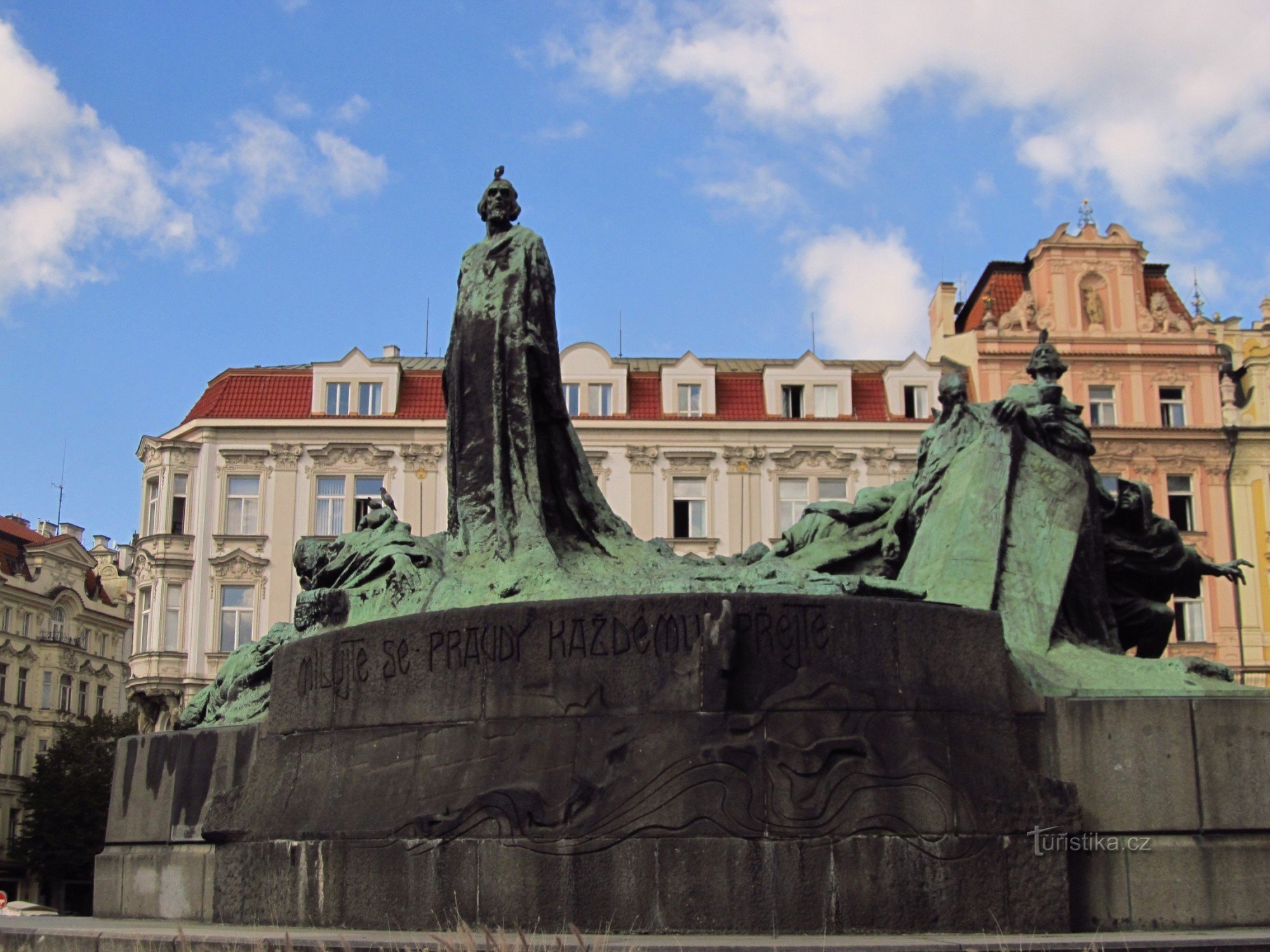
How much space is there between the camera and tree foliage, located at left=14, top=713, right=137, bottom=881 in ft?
150

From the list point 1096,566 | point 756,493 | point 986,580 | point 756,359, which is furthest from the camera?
point 756,359

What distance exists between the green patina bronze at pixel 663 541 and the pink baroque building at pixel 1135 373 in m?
29.5

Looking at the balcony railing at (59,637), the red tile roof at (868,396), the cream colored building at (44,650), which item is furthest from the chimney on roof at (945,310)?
the balcony railing at (59,637)

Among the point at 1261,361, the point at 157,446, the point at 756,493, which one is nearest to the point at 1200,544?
the point at 1261,361

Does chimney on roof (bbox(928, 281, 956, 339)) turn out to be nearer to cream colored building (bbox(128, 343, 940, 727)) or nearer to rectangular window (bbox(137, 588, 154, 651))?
cream colored building (bbox(128, 343, 940, 727))

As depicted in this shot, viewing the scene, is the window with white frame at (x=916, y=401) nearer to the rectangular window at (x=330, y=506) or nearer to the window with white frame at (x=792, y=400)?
the window with white frame at (x=792, y=400)

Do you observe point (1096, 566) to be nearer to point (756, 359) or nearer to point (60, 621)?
point (756, 359)

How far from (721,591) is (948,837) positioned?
5.66 ft

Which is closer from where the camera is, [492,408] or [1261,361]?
[492,408]

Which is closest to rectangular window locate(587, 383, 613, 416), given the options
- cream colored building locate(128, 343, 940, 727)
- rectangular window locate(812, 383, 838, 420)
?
cream colored building locate(128, 343, 940, 727)

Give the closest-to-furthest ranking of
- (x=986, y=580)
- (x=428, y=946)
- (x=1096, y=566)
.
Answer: (x=428, y=946), (x=986, y=580), (x=1096, y=566)

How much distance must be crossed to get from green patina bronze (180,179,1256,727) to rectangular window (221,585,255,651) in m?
28.1

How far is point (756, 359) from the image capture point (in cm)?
4594

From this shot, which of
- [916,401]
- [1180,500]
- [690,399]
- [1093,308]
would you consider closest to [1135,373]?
[1093,308]
